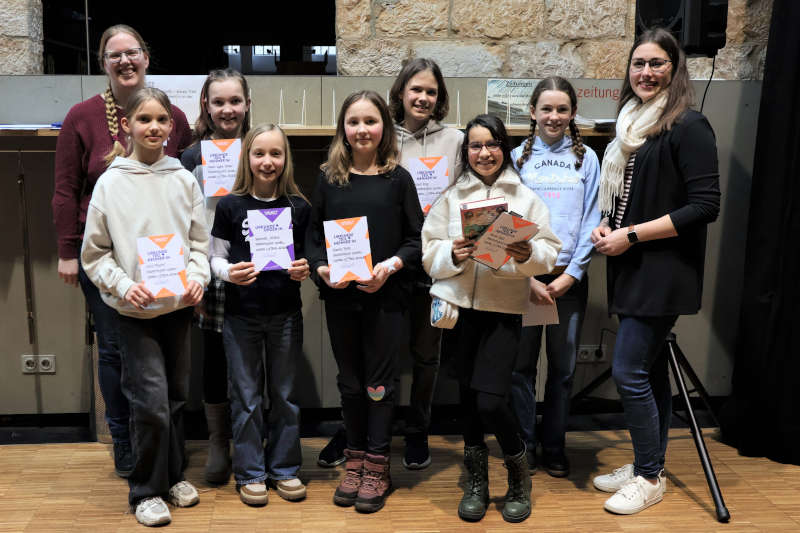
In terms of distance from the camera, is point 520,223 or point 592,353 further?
point 592,353

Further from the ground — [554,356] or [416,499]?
[554,356]

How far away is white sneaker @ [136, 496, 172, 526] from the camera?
2.54 meters

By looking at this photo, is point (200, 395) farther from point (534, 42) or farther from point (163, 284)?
point (534, 42)

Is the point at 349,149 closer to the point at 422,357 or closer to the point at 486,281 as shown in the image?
the point at 486,281

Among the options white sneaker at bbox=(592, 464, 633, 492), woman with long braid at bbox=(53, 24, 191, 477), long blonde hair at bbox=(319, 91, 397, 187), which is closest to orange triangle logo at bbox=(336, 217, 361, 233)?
long blonde hair at bbox=(319, 91, 397, 187)

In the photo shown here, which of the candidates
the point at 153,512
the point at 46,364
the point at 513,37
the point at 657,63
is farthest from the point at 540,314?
the point at 46,364

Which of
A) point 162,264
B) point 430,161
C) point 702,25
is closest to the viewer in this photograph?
point 162,264

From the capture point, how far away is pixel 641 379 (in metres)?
2.62

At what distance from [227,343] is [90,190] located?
2.80 feet

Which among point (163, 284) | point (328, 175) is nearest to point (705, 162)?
point (328, 175)

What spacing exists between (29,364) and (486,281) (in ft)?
7.82

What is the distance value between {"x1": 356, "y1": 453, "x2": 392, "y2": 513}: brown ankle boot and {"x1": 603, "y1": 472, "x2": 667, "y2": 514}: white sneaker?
834mm

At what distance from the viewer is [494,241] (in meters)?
2.36

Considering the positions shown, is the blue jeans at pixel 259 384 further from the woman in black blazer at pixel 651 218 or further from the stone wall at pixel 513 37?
the stone wall at pixel 513 37
